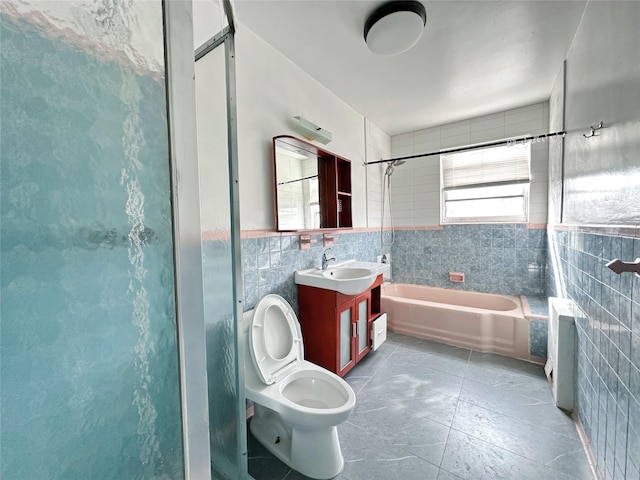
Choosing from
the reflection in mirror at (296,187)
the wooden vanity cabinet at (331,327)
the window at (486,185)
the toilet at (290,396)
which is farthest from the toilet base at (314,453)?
the window at (486,185)

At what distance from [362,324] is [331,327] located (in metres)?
0.48

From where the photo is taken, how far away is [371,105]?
9.06ft

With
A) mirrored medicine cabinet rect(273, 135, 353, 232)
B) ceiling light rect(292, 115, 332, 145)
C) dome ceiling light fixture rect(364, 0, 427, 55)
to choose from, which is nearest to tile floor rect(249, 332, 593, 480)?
mirrored medicine cabinet rect(273, 135, 353, 232)

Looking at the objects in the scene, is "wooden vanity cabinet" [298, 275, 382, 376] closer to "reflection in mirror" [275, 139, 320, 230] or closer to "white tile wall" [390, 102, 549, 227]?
"reflection in mirror" [275, 139, 320, 230]

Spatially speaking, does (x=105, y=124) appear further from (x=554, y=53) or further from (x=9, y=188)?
(x=554, y=53)

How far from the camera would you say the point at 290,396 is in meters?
1.49

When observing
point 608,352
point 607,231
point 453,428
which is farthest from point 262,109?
point 453,428

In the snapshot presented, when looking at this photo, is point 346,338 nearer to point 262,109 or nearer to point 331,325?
point 331,325

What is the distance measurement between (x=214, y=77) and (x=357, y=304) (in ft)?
5.97

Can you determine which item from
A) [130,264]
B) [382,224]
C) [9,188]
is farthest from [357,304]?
[9,188]

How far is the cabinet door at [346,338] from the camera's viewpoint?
1.97m

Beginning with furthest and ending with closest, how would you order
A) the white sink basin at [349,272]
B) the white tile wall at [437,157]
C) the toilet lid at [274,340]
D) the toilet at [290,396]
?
the white tile wall at [437,157] < the white sink basin at [349,272] < the toilet lid at [274,340] < the toilet at [290,396]

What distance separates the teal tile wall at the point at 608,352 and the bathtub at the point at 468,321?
0.81m

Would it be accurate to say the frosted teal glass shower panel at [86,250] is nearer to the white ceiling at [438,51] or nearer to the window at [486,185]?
the white ceiling at [438,51]
